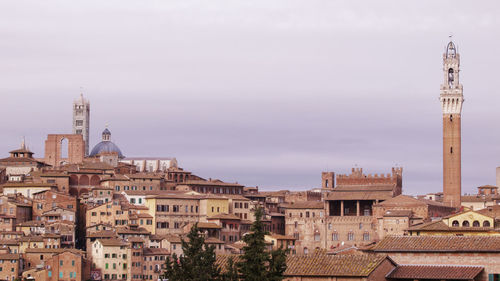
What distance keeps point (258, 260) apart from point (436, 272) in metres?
7.95

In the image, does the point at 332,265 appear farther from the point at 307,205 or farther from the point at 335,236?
→ the point at 307,205

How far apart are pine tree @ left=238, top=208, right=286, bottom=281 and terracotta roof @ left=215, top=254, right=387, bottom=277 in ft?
10.1

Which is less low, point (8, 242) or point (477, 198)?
point (477, 198)

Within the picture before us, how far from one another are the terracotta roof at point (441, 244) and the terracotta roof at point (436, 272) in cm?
68

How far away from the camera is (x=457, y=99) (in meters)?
108

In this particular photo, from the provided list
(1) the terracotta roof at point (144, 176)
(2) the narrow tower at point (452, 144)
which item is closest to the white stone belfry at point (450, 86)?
(2) the narrow tower at point (452, 144)

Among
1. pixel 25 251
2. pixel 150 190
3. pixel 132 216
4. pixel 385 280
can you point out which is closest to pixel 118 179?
pixel 150 190

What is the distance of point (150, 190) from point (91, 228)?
11612mm

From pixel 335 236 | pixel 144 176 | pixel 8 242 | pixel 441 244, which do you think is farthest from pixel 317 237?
pixel 441 244

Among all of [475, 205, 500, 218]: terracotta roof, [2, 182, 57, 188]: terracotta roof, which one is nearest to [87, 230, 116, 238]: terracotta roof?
[2, 182, 57, 188]: terracotta roof

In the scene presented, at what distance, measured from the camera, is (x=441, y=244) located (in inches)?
1528

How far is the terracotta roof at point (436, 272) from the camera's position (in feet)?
121

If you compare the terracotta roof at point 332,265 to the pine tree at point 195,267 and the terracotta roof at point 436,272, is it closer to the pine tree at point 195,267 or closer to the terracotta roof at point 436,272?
the terracotta roof at point 436,272

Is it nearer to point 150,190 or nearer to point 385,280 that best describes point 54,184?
point 150,190
